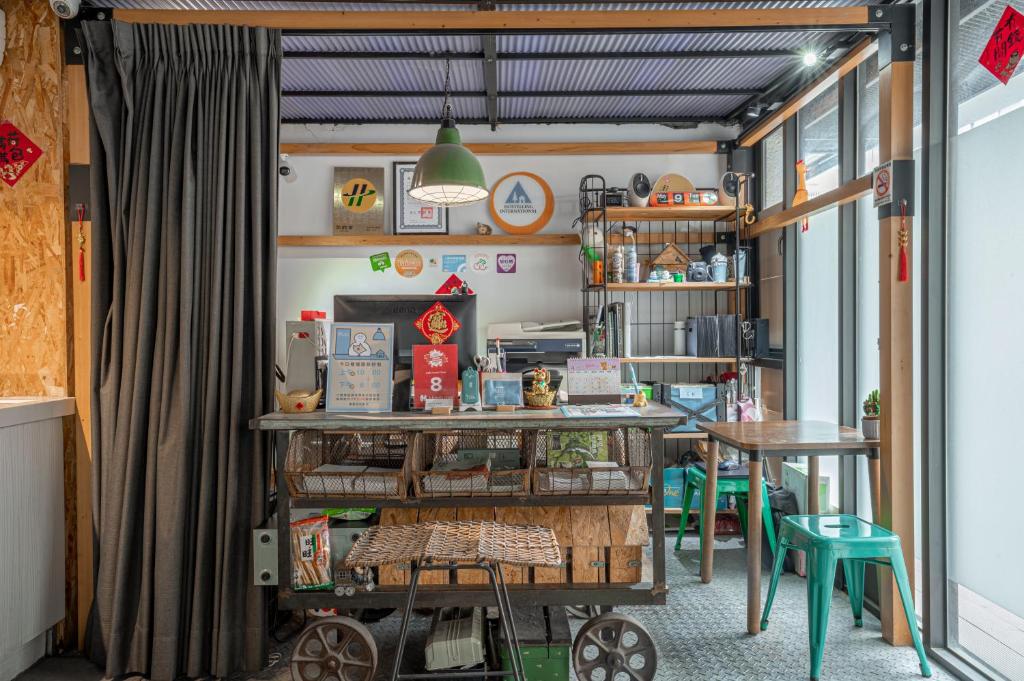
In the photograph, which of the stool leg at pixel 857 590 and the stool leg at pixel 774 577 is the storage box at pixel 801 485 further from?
the stool leg at pixel 774 577

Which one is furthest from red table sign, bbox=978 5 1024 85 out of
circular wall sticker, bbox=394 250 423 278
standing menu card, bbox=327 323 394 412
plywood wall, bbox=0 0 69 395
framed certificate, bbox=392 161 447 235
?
plywood wall, bbox=0 0 69 395

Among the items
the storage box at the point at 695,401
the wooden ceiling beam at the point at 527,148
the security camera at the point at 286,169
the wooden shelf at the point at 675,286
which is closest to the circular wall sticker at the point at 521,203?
the wooden ceiling beam at the point at 527,148

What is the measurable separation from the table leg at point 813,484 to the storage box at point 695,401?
4.21 ft

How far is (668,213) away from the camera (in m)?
4.61

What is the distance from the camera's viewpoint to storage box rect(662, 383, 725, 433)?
15.4ft

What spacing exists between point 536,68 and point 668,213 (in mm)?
1368

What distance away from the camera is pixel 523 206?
199 inches

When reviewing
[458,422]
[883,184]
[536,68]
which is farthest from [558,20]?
[458,422]

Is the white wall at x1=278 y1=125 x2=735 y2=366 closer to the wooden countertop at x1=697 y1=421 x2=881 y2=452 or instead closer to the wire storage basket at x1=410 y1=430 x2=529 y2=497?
the wooden countertop at x1=697 y1=421 x2=881 y2=452

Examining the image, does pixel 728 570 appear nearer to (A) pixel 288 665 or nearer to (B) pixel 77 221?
(A) pixel 288 665

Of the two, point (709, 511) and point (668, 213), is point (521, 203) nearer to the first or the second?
point (668, 213)

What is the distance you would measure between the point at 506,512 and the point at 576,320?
8.28ft

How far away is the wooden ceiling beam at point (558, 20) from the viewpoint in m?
2.87

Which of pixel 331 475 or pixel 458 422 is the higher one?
pixel 458 422
